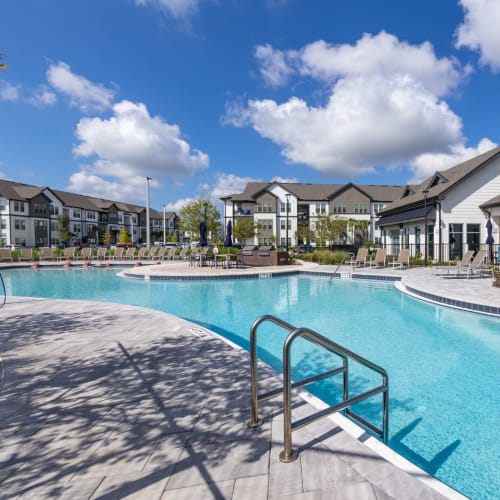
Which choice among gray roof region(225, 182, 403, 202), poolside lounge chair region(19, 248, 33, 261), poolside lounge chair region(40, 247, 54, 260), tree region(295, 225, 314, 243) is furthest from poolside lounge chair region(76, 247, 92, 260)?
tree region(295, 225, 314, 243)

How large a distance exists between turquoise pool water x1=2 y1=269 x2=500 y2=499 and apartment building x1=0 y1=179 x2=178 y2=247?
128ft

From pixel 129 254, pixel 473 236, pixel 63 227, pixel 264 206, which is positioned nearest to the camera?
pixel 473 236

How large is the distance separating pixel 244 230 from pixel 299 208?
1264 centimetres

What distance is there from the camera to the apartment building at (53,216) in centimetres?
4938

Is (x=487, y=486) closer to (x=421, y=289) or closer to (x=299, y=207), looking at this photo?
(x=421, y=289)

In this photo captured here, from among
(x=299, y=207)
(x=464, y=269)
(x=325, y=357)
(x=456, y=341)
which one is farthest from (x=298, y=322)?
(x=299, y=207)

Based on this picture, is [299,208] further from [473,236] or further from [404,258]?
[404,258]

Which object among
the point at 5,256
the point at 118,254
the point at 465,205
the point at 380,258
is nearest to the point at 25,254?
the point at 5,256

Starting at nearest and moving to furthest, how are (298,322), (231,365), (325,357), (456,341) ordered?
1. (231,365)
2. (325,357)
3. (456,341)
4. (298,322)

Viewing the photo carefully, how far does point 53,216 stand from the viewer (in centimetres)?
5734

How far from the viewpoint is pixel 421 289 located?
11.0m

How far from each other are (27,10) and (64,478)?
525 inches

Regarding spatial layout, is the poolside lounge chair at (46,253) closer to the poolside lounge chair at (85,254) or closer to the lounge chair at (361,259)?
the poolside lounge chair at (85,254)

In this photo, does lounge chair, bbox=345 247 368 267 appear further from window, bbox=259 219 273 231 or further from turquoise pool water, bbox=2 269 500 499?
window, bbox=259 219 273 231
